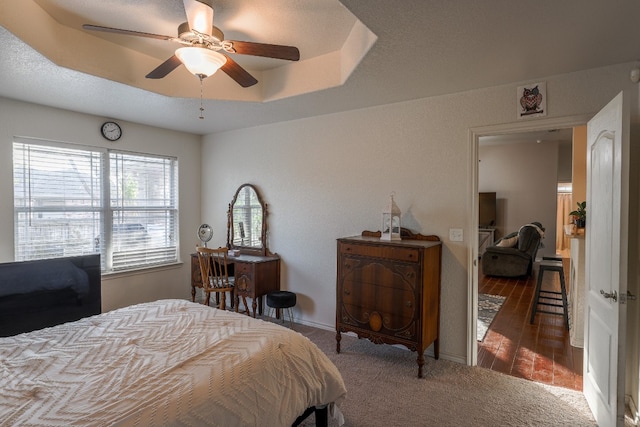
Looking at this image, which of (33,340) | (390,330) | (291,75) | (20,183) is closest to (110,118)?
(20,183)

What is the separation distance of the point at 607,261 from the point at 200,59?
2.73m

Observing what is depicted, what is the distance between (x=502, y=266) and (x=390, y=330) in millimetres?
4487

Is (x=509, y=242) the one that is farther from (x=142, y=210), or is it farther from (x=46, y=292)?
(x=46, y=292)

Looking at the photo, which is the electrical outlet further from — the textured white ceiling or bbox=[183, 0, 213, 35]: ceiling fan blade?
bbox=[183, 0, 213, 35]: ceiling fan blade

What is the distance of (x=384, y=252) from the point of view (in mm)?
2930

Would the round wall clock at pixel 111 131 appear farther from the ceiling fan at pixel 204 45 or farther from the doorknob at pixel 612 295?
the doorknob at pixel 612 295

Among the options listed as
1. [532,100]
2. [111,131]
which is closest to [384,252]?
[532,100]

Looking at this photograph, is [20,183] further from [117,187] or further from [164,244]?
[164,244]

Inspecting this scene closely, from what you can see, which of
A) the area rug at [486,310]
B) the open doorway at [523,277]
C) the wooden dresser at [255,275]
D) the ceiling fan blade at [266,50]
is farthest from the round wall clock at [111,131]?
the area rug at [486,310]

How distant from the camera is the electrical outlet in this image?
3.05 meters

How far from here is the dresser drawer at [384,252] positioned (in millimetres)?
2793

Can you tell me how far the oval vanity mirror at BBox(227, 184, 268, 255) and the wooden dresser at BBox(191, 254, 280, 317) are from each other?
0.24 meters

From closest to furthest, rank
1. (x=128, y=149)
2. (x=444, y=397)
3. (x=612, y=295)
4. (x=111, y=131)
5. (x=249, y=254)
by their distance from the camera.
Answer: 1. (x=612, y=295)
2. (x=444, y=397)
3. (x=111, y=131)
4. (x=128, y=149)
5. (x=249, y=254)

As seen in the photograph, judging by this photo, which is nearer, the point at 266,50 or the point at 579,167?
the point at 266,50
